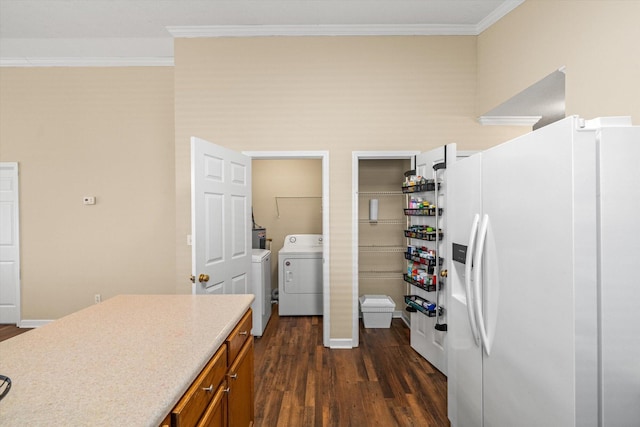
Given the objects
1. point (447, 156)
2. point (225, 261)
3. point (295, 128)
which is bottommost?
point (225, 261)

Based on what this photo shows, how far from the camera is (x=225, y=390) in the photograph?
1307 mm

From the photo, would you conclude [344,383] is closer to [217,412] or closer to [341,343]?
[341,343]

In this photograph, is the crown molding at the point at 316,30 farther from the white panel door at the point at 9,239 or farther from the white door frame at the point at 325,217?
the white panel door at the point at 9,239

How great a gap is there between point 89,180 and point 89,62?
132cm

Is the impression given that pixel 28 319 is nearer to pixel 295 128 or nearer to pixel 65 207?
pixel 65 207

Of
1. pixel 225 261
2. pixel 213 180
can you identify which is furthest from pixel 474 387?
pixel 213 180

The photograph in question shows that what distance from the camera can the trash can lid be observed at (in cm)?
368

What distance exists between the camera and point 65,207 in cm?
354

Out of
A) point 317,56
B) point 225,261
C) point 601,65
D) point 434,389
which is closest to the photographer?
point 601,65

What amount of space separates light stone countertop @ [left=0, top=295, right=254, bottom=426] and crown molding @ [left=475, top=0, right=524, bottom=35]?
3.16 meters

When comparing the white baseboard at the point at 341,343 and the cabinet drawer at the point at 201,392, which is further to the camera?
the white baseboard at the point at 341,343

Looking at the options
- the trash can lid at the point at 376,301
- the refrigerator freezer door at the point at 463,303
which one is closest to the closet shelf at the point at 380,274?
the trash can lid at the point at 376,301

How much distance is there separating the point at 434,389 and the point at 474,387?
0.99 metres

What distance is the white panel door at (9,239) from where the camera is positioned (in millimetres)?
3533
